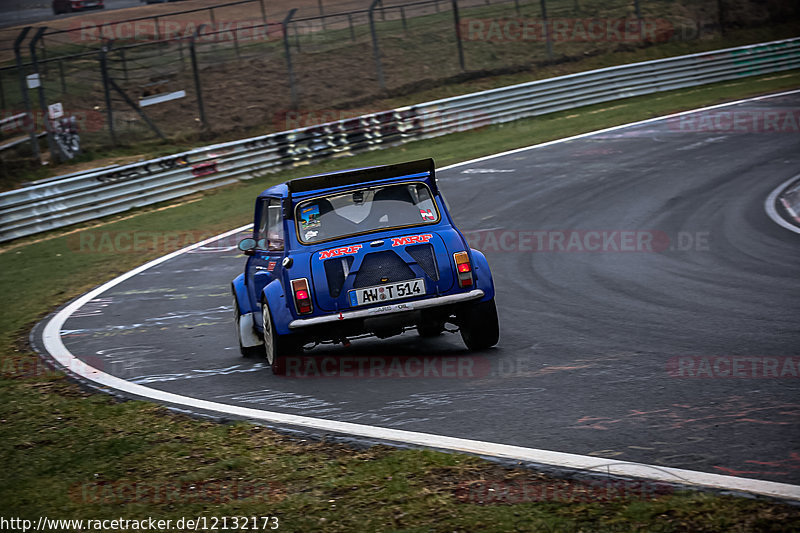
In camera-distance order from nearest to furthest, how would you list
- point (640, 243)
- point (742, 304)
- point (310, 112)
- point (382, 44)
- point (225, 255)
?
point (742, 304) < point (640, 243) < point (225, 255) < point (310, 112) < point (382, 44)

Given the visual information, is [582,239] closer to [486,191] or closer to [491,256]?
[491,256]

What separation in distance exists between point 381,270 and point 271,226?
1568 millimetres

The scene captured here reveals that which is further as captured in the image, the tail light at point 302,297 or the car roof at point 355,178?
the car roof at point 355,178

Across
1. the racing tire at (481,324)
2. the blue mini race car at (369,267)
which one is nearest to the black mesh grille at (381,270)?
the blue mini race car at (369,267)

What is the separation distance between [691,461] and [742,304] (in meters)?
4.17

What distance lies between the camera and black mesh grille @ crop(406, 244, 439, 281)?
757 cm

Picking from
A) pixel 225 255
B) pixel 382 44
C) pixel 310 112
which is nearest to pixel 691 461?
pixel 225 255

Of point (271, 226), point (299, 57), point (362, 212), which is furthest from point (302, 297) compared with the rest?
point (299, 57)

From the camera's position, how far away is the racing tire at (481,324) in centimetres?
758

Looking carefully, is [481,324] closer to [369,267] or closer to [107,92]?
[369,267]

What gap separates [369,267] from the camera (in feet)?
24.7

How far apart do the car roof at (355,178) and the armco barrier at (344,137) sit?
12.0 metres

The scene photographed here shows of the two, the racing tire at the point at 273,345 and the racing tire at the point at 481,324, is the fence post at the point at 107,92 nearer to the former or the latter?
the racing tire at the point at 273,345

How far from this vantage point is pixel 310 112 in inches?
1088
